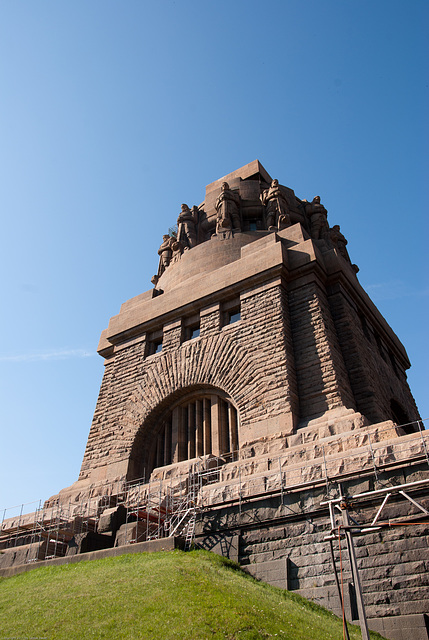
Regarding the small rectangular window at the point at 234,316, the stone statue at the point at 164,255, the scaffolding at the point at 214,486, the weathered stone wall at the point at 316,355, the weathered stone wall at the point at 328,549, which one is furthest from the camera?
the stone statue at the point at 164,255

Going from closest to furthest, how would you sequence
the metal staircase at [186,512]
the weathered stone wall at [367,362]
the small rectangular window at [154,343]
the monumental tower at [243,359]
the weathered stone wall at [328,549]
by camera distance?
the weathered stone wall at [328,549], the metal staircase at [186,512], the monumental tower at [243,359], the weathered stone wall at [367,362], the small rectangular window at [154,343]

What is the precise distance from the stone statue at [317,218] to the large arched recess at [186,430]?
10.9 m

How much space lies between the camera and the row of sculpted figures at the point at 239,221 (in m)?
24.0

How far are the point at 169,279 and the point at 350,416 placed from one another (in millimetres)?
13216

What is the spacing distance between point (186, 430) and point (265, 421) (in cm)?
413

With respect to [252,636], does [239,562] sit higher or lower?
higher

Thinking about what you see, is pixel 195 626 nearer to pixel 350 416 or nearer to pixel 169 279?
pixel 350 416

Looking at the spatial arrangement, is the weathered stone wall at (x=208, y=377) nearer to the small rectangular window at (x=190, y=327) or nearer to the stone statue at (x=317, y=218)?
the small rectangular window at (x=190, y=327)

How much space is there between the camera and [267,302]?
18016mm

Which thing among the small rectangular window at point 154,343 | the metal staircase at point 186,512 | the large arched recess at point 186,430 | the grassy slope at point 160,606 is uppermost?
the small rectangular window at point 154,343

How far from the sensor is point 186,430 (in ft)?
60.2

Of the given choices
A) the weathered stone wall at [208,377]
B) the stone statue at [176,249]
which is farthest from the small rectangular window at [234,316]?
the stone statue at [176,249]

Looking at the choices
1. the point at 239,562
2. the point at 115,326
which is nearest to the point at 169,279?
the point at 115,326

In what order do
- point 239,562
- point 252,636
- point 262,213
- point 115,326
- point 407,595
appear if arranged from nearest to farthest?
point 252,636
point 407,595
point 239,562
point 115,326
point 262,213
